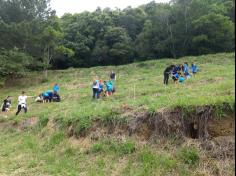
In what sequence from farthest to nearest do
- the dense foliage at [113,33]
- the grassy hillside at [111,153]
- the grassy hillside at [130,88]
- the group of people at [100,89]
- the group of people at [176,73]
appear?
the dense foliage at [113,33] → the group of people at [176,73] → the group of people at [100,89] → the grassy hillside at [130,88] → the grassy hillside at [111,153]

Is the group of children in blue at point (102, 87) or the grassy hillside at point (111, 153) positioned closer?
the grassy hillside at point (111, 153)

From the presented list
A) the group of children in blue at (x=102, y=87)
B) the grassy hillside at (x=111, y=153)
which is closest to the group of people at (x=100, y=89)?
the group of children in blue at (x=102, y=87)

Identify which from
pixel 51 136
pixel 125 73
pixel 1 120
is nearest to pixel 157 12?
pixel 125 73

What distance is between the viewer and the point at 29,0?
40.4 m

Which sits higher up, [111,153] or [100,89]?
[100,89]

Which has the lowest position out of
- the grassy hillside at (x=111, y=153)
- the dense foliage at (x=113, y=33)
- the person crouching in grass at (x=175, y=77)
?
the grassy hillside at (x=111, y=153)

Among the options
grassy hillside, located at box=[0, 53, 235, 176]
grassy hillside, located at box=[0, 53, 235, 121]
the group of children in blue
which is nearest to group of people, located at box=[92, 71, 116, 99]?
the group of children in blue

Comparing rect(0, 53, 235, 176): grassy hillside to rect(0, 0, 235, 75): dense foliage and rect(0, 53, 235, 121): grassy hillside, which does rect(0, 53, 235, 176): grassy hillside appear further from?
rect(0, 0, 235, 75): dense foliage

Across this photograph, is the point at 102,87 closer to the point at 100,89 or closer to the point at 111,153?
the point at 100,89

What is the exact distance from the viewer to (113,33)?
51594 mm

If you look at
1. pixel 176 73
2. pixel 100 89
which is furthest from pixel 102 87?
pixel 176 73

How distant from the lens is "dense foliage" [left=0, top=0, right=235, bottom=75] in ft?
119

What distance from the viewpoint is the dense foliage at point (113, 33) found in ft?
119

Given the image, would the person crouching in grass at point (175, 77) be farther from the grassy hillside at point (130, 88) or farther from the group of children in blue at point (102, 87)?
the grassy hillside at point (130, 88)
